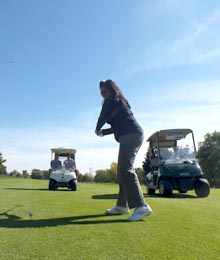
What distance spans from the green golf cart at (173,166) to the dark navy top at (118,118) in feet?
18.1

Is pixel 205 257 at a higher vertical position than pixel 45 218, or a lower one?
lower

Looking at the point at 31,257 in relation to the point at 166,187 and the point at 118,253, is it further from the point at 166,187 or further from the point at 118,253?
the point at 166,187

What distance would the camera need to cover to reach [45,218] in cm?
499

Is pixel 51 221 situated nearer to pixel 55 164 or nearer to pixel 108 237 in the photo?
pixel 108 237

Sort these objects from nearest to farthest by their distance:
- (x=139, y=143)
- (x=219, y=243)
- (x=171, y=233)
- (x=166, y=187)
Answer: (x=219, y=243) → (x=171, y=233) → (x=139, y=143) → (x=166, y=187)

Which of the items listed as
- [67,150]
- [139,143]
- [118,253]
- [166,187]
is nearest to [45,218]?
[139,143]

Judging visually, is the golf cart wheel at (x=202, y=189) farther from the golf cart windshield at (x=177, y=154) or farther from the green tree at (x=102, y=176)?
the green tree at (x=102, y=176)

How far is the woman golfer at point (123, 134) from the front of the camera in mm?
5301

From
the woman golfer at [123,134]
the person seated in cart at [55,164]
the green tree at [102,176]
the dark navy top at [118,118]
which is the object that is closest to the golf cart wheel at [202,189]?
the woman golfer at [123,134]

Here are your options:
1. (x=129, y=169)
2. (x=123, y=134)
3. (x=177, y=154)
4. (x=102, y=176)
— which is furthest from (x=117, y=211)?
(x=102, y=176)

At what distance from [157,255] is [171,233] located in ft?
2.82

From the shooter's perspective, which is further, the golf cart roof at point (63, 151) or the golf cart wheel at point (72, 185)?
the golf cart roof at point (63, 151)

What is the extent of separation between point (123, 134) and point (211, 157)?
68700 millimetres

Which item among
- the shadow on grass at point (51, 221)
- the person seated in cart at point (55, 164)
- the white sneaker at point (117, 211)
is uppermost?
the person seated in cart at point (55, 164)
